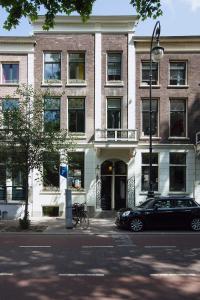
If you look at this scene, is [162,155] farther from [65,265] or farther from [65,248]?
[65,265]

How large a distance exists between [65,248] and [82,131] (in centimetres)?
1368

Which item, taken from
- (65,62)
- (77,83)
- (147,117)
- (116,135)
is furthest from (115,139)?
(65,62)

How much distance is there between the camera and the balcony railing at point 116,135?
86.9ft

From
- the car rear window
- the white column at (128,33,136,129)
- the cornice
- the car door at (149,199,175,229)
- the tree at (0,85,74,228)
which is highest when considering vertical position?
the cornice

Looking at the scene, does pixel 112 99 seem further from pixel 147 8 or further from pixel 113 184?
pixel 147 8

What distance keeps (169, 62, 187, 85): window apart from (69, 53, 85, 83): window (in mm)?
5641

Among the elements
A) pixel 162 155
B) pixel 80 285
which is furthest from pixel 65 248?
pixel 162 155

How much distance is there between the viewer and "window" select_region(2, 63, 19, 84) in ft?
91.9

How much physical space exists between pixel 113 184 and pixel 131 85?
6298 mm

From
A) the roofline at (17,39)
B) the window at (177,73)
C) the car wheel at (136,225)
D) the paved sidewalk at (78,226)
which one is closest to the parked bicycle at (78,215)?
the paved sidewalk at (78,226)

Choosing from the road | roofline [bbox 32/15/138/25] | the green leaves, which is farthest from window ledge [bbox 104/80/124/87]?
the green leaves

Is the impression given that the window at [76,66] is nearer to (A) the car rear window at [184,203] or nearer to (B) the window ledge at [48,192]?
(B) the window ledge at [48,192]

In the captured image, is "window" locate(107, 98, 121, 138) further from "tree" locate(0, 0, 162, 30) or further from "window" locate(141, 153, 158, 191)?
"tree" locate(0, 0, 162, 30)

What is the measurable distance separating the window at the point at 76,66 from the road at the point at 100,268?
42.8 feet
